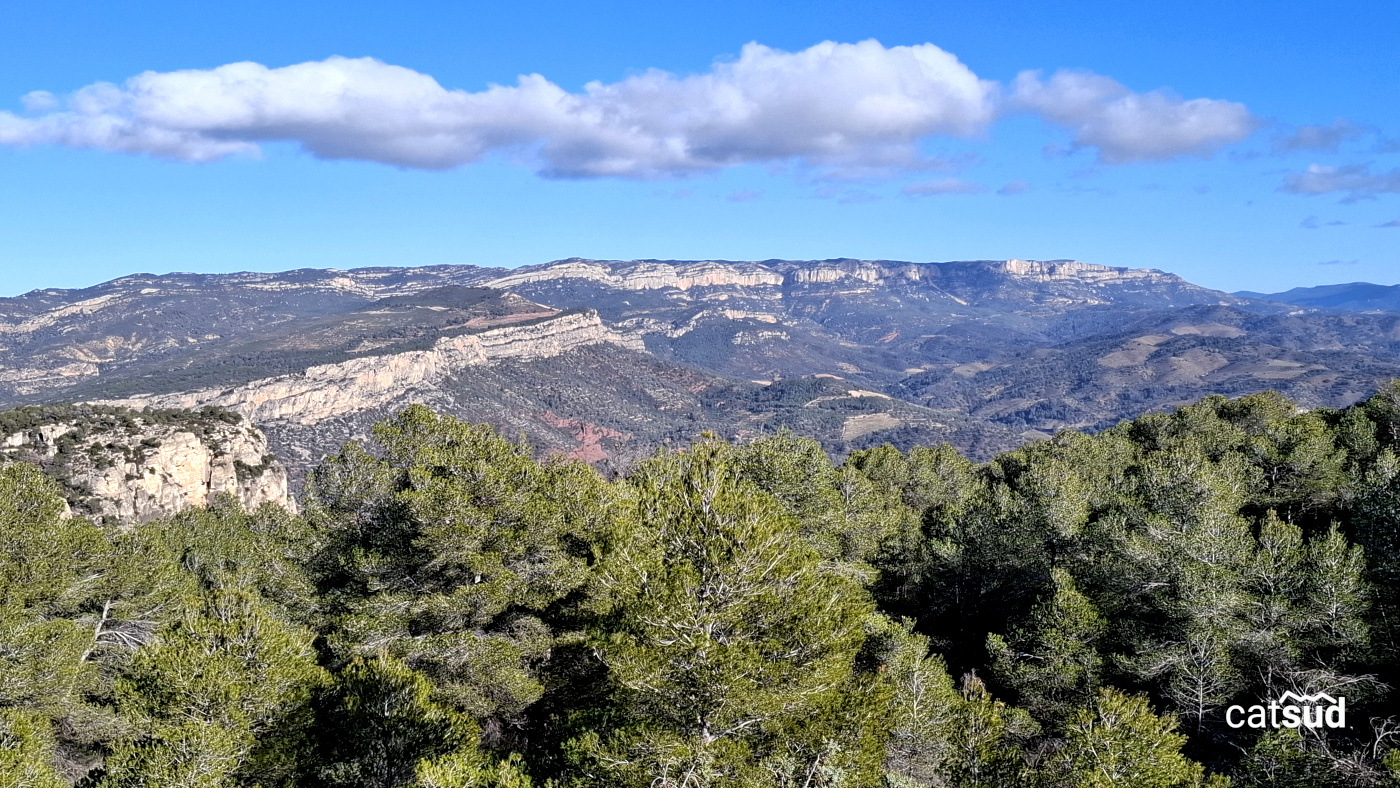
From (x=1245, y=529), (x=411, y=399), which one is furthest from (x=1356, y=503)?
(x=411, y=399)

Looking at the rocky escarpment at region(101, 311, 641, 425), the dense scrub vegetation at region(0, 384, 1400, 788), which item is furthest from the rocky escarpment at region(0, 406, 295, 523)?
the rocky escarpment at region(101, 311, 641, 425)

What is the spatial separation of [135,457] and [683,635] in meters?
78.3

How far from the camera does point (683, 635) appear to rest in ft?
50.7

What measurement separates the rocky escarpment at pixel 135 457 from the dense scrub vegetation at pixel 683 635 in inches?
1444

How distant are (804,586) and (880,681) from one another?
3.55 meters

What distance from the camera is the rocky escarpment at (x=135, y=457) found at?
6788 centimetres

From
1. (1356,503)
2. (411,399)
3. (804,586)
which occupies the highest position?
(804,586)

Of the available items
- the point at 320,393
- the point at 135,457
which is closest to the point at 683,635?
the point at 135,457

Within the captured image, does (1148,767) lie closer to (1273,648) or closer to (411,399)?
(1273,648)

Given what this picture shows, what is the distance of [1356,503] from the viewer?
32.9 metres

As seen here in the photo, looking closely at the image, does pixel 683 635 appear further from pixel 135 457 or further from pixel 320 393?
pixel 320 393

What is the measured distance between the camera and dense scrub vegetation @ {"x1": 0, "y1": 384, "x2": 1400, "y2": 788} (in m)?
16.1

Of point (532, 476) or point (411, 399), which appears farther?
point (411, 399)

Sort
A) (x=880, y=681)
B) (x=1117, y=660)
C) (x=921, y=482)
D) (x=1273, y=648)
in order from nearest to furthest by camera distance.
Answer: (x=880, y=681) → (x=1273, y=648) → (x=1117, y=660) → (x=921, y=482)
